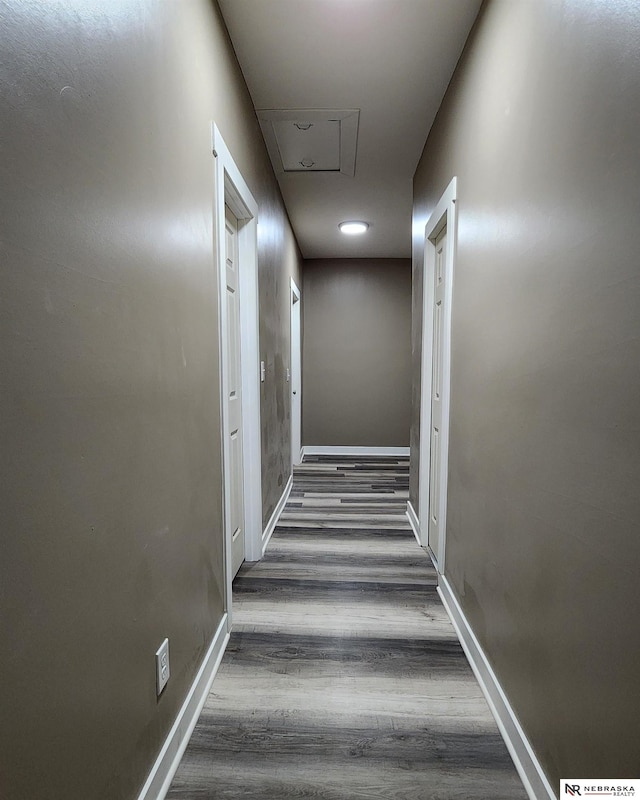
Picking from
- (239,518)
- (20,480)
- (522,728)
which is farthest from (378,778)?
(239,518)

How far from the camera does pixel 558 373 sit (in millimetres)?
1096

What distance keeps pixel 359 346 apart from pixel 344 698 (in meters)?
4.69

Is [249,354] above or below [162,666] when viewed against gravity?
above

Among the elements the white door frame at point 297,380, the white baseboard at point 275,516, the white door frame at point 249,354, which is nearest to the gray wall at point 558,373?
the white door frame at point 249,354

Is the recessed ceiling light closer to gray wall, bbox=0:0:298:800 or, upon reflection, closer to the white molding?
the white molding

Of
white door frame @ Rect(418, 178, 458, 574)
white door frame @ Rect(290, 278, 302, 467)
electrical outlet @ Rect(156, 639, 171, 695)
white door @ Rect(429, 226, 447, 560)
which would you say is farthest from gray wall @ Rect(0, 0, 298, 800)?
white door frame @ Rect(290, 278, 302, 467)

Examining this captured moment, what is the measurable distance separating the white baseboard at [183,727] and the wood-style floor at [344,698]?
33 millimetres

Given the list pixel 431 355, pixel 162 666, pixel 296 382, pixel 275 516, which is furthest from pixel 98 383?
pixel 296 382

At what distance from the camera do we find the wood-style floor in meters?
1.26

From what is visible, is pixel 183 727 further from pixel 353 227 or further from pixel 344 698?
pixel 353 227

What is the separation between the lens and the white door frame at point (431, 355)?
216cm

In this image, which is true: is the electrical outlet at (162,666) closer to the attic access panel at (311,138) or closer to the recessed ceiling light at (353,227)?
the attic access panel at (311,138)

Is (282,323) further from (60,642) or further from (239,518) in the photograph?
(60,642)

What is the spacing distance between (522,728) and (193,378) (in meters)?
1.47
